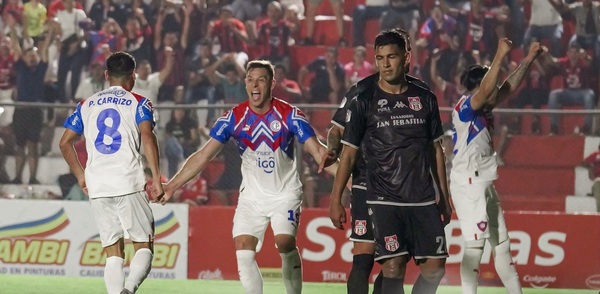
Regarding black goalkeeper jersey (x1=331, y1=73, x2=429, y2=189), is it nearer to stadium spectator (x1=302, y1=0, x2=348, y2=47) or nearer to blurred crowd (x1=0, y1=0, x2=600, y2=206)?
blurred crowd (x1=0, y1=0, x2=600, y2=206)

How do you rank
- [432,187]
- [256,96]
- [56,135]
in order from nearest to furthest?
[432,187], [256,96], [56,135]

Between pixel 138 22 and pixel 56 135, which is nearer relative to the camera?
pixel 56 135

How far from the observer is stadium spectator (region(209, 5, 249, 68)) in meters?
18.5

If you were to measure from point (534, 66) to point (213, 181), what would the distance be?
588cm

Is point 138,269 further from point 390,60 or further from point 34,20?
point 34,20

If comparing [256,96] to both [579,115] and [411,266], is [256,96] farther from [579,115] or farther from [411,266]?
[579,115]

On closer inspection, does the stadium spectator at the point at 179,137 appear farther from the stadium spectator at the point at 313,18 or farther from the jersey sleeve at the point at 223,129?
the jersey sleeve at the point at 223,129

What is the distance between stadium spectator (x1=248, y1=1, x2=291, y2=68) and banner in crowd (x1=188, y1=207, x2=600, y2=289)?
480 cm

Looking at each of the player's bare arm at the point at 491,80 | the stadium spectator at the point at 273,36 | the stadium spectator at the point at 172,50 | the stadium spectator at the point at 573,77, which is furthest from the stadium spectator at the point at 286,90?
the player's bare arm at the point at 491,80

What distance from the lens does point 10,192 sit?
14.8 meters

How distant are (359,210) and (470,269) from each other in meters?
1.76

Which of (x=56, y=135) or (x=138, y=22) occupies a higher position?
(x=138, y=22)

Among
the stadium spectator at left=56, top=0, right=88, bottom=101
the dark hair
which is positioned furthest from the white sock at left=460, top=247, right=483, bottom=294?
the stadium spectator at left=56, top=0, right=88, bottom=101

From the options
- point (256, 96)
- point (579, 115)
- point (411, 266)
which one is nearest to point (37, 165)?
point (411, 266)
